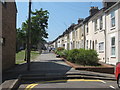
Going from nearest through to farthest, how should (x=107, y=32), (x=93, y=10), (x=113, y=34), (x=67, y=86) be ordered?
(x=67, y=86) < (x=113, y=34) < (x=107, y=32) < (x=93, y=10)

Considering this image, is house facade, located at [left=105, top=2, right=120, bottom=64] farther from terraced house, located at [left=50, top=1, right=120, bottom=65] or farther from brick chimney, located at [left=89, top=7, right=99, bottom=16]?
brick chimney, located at [left=89, top=7, right=99, bottom=16]

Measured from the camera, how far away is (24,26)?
3275 cm

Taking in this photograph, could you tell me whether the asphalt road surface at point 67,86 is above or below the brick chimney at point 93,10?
below

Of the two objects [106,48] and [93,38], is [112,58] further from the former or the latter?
[93,38]

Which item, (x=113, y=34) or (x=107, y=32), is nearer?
(x=113, y=34)

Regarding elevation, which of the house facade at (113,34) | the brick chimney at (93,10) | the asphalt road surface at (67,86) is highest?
the brick chimney at (93,10)

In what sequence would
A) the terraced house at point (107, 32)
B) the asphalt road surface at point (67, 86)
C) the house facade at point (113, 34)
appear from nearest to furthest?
1. the asphalt road surface at point (67, 86)
2. the house facade at point (113, 34)
3. the terraced house at point (107, 32)

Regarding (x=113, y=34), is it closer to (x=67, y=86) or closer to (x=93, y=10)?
(x=67, y=86)

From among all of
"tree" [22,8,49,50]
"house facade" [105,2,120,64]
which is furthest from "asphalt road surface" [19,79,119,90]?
"tree" [22,8,49,50]

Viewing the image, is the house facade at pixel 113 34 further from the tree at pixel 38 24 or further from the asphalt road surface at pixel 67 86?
the tree at pixel 38 24

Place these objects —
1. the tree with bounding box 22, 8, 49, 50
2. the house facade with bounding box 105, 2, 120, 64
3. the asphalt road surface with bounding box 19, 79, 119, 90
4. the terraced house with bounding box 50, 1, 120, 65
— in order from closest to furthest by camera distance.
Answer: the asphalt road surface with bounding box 19, 79, 119, 90 < the house facade with bounding box 105, 2, 120, 64 < the terraced house with bounding box 50, 1, 120, 65 < the tree with bounding box 22, 8, 49, 50

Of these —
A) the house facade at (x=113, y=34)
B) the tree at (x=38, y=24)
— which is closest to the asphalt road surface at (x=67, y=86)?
the house facade at (x=113, y=34)

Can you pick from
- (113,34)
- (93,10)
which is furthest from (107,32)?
(93,10)

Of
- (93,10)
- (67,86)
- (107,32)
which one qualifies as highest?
(93,10)
